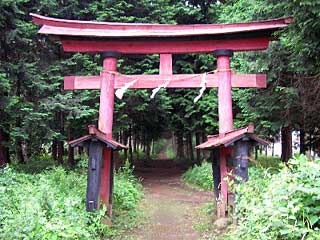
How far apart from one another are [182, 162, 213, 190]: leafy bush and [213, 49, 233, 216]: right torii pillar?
225 inches

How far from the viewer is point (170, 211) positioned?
1045cm

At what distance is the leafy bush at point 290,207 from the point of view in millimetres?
3395

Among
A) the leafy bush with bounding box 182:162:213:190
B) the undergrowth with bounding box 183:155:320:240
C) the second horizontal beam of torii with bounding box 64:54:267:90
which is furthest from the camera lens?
the leafy bush with bounding box 182:162:213:190

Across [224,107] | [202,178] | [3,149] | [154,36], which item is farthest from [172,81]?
[3,149]

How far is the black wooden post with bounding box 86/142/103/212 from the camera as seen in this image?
7512 mm

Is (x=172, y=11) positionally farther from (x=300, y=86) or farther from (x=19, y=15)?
(x=300, y=86)

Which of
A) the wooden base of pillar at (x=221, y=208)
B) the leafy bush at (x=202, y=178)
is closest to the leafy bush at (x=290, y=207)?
the wooden base of pillar at (x=221, y=208)

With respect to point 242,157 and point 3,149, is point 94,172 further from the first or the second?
point 3,149

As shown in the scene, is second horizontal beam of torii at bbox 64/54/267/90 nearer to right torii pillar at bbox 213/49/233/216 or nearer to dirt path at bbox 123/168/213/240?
right torii pillar at bbox 213/49/233/216

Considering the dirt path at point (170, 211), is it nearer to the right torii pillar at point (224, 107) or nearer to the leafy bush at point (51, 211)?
the leafy bush at point (51, 211)

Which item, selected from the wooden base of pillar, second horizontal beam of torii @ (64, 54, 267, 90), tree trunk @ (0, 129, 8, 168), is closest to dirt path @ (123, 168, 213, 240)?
the wooden base of pillar

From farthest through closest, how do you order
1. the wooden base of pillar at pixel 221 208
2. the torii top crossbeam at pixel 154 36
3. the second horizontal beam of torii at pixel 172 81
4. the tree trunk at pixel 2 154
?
the tree trunk at pixel 2 154 → the second horizontal beam of torii at pixel 172 81 → the torii top crossbeam at pixel 154 36 → the wooden base of pillar at pixel 221 208

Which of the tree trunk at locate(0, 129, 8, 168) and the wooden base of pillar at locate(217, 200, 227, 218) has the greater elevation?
the tree trunk at locate(0, 129, 8, 168)

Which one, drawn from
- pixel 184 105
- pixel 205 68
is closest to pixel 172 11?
pixel 205 68
